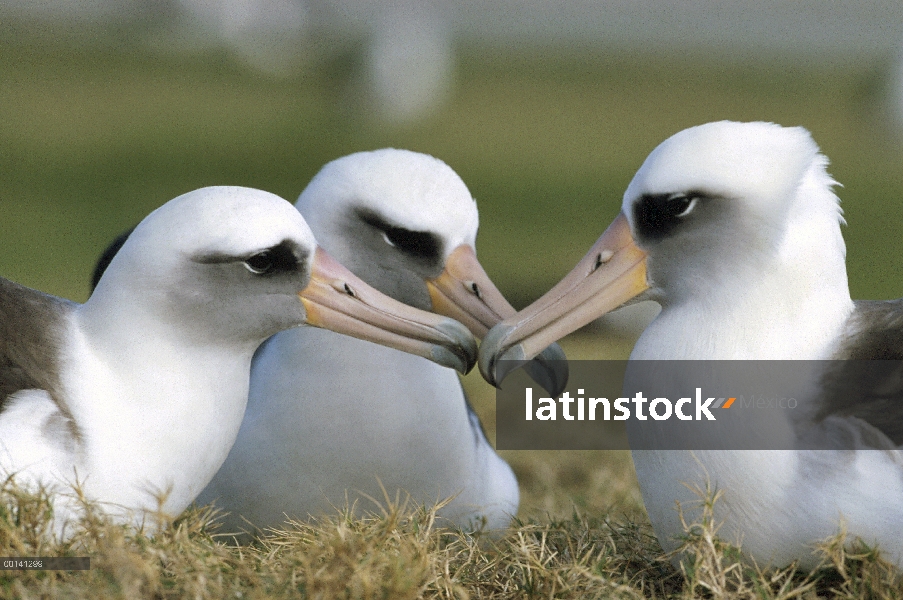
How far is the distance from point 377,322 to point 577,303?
0.56 meters

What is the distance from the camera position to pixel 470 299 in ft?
12.3

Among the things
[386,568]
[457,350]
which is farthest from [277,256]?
[386,568]

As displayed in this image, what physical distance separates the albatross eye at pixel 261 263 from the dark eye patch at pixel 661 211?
3.25 ft

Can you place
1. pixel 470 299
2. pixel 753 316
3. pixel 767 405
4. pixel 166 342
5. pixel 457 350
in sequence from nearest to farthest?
pixel 767 405 → pixel 753 316 → pixel 166 342 → pixel 457 350 → pixel 470 299

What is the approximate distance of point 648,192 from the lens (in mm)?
3139

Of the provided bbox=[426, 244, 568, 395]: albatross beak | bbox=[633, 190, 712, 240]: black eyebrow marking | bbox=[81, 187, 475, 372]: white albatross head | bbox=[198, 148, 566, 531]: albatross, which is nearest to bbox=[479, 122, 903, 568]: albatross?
bbox=[633, 190, 712, 240]: black eyebrow marking

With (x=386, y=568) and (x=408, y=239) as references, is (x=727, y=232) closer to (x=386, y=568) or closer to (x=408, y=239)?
(x=408, y=239)

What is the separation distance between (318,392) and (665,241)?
126cm

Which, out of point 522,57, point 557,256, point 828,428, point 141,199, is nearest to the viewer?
point 828,428

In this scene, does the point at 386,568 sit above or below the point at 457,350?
below

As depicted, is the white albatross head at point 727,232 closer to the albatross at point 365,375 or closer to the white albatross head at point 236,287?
the white albatross head at point 236,287

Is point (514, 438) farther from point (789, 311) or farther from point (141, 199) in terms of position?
point (141, 199)

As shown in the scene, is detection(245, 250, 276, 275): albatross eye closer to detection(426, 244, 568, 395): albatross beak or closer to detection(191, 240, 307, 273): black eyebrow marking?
detection(191, 240, 307, 273): black eyebrow marking

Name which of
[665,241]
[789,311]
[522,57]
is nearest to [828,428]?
[789,311]
